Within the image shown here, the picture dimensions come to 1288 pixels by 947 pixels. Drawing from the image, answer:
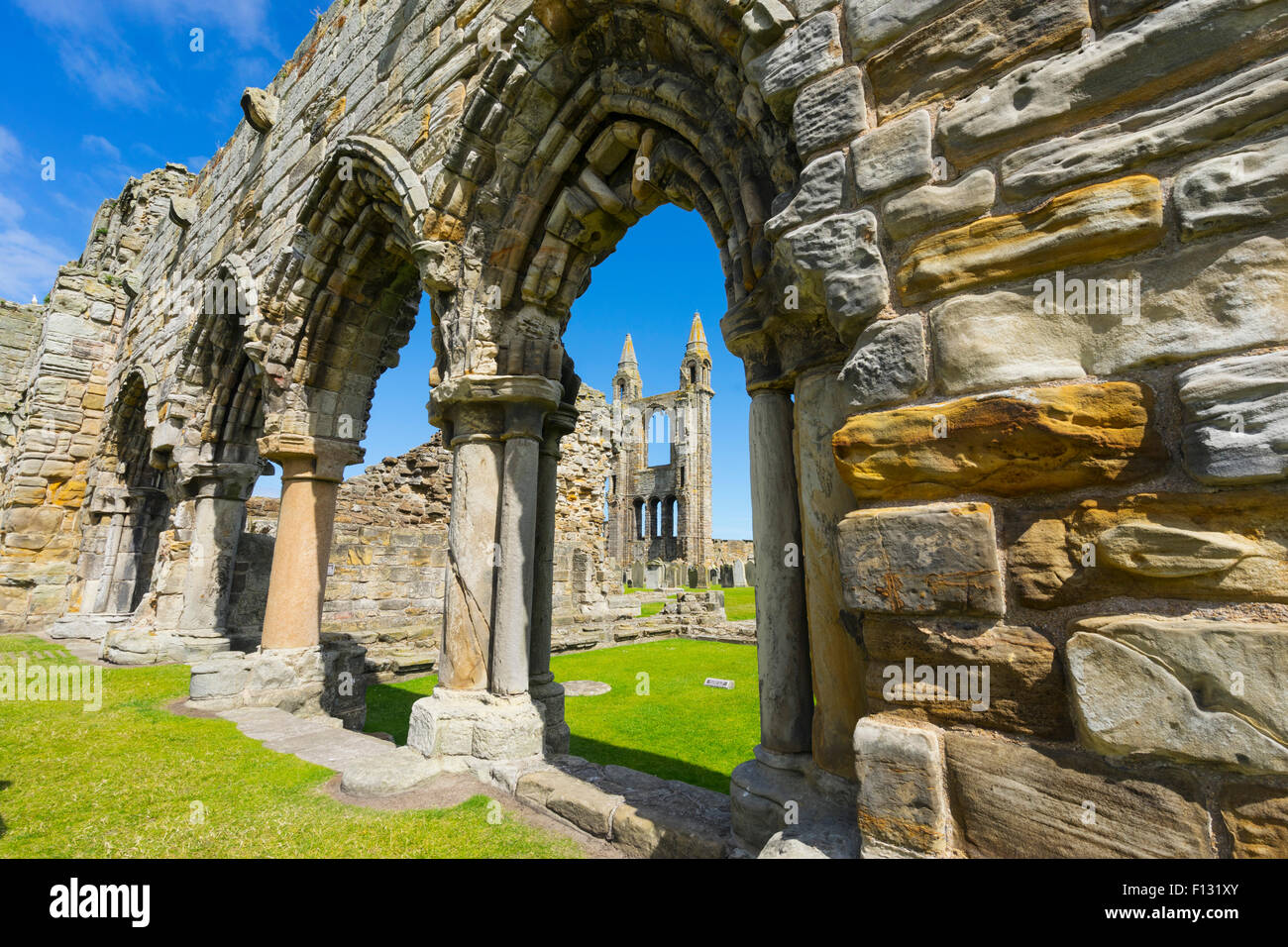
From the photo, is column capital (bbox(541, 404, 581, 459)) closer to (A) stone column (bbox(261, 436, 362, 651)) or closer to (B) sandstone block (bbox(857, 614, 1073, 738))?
(A) stone column (bbox(261, 436, 362, 651))

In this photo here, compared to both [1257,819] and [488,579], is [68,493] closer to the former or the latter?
[488,579]

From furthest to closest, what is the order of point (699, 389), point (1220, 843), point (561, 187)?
point (699, 389) → point (561, 187) → point (1220, 843)

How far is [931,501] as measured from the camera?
5.18 ft

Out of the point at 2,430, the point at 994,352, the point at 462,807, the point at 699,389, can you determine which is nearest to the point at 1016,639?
the point at 994,352

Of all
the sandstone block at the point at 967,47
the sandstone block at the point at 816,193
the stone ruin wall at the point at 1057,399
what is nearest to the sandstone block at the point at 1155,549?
the stone ruin wall at the point at 1057,399

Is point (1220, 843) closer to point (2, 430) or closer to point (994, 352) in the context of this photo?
point (994, 352)

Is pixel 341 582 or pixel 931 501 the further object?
pixel 341 582

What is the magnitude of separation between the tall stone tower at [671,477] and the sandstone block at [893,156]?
33.0 meters

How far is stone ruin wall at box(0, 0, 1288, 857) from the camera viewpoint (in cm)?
121

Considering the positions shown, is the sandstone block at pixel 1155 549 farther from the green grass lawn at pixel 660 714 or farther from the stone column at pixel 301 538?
the stone column at pixel 301 538

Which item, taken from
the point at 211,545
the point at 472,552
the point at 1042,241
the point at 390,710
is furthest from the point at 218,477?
the point at 1042,241

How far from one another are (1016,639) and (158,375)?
11623mm

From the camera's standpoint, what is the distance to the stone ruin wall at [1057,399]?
47.7 inches

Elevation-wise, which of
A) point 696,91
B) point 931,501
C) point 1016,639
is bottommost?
point 1016,639
